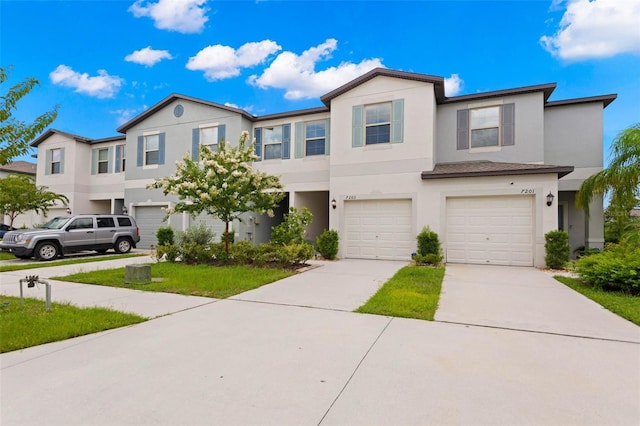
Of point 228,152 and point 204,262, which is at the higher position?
point 228,152

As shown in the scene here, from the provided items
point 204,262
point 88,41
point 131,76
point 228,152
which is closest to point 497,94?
point 228,152

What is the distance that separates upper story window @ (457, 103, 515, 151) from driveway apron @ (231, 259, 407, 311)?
6.02m

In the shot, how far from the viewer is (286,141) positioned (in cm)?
1443

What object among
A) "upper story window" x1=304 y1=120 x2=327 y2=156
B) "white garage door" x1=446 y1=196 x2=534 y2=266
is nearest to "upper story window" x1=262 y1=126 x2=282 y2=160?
"upper story window" x1=304 y1=120 x2=327 y2=156

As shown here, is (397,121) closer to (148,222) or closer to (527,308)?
(527,308)

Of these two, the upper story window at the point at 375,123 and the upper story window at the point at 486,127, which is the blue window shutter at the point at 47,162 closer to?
the upper story window at the point at 375,123

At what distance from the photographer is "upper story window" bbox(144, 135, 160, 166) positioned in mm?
16453

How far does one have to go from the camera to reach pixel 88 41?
12375 mm

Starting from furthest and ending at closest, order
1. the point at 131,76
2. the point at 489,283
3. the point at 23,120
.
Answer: the point at 131,76
the point at 489,283
the point at 23,120

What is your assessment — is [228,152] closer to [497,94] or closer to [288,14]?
[288,14]

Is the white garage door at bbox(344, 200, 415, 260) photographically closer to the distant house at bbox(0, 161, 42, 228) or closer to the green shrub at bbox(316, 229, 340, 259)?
the green shrub at bbox(316, 229, 340, 259)

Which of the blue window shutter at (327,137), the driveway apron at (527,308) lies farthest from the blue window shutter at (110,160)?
the driveway apron at (527,308)

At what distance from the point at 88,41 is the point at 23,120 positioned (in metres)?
9.49

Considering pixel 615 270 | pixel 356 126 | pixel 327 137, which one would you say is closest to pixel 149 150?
pixel 327 137
